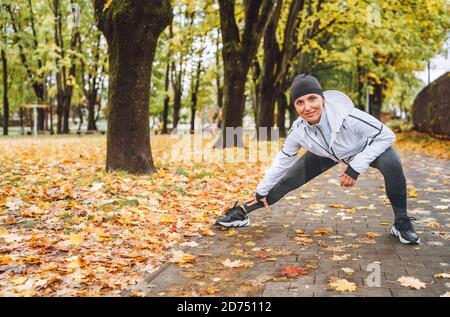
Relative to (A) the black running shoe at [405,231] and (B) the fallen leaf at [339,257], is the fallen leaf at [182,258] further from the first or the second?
(A) the black running shoe at [405,231]

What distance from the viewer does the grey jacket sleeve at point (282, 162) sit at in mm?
5074

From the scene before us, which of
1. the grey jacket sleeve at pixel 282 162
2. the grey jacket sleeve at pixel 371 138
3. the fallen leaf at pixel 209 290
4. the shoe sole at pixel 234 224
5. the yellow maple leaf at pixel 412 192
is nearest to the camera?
the fallen leaf at pixel 209 290

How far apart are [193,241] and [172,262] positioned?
2.54ft

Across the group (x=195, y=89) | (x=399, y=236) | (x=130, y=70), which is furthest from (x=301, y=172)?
(x=195, y=89)

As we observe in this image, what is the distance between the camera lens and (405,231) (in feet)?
15.6

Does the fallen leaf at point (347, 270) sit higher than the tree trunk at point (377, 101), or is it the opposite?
the tree trunk at point (377, 101)

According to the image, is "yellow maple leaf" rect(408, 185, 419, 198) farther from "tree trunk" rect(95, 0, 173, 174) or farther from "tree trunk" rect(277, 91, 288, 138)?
"tree trunk" rect(277, 91, 288, 138)

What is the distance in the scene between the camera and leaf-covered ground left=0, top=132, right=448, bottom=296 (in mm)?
3787

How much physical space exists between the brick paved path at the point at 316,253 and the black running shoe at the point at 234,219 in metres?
0.08

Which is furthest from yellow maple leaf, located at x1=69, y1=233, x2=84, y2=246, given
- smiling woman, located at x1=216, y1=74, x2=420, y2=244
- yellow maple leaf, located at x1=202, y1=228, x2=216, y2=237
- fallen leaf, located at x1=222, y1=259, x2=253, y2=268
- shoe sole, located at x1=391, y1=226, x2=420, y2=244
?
shoe sole, located at x1=391, y1=226, x2=420, y2=244

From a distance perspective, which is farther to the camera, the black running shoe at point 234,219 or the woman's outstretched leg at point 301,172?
the black running shoe at point 234,219

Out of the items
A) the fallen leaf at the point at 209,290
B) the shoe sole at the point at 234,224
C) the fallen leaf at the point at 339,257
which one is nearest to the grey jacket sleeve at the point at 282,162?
the shoe sole at the point at 234,224

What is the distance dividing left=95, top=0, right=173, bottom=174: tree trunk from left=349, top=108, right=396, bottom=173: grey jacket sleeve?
5070 millimetres
